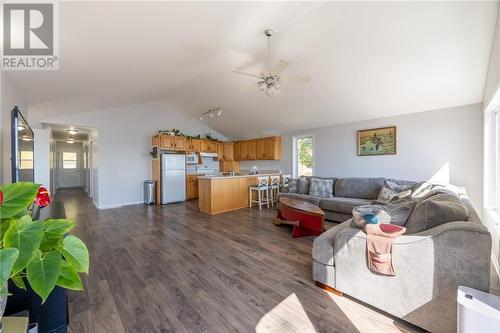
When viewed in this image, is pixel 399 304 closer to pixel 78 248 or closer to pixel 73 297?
pixel 78 248

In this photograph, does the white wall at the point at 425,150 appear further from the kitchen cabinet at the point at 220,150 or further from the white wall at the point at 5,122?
the white wall at the point at 5,122

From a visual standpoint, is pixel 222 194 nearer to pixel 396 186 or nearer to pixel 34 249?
pixel 396 186

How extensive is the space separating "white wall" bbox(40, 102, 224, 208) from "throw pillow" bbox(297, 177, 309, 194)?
4690mm

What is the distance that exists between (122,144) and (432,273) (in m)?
6.97

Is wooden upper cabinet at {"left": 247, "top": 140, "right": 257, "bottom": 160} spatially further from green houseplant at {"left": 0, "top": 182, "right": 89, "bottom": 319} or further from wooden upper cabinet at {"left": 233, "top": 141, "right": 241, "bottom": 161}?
green houseplant at {"left": 0, "top": 182, "right": 89, "bottom": 319}

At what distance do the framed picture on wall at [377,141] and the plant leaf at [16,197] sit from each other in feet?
18.1

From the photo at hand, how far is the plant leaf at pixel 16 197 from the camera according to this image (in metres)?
0.57

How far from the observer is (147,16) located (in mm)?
2035

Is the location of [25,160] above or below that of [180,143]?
below

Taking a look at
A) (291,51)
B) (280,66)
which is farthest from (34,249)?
(291,51)

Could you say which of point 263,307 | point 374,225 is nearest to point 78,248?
point 263,307

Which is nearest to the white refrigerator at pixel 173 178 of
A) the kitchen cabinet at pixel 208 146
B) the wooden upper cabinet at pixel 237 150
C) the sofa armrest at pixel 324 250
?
the kitchen cabinet at pixel 208 146

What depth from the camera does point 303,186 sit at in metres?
5.34

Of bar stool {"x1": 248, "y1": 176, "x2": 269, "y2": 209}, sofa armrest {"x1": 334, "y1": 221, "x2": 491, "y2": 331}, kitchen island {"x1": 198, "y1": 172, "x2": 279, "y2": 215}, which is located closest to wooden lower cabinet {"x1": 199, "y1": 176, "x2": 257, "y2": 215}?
kitchen island {"x1": 198, "y1": 172, "x2": 279, "y2": 215}
